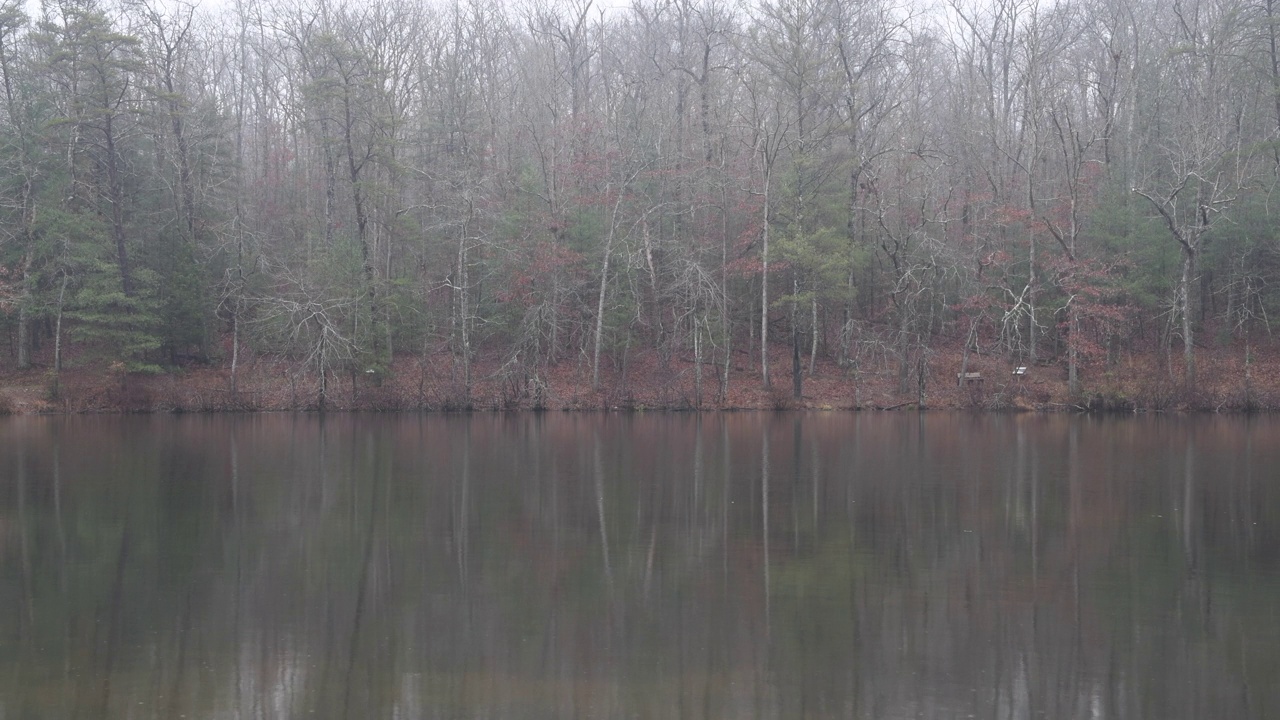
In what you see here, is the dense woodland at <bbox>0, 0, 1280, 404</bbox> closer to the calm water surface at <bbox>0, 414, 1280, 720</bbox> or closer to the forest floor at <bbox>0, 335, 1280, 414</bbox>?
the forest floor at <bbox>0, 335, 1280, 414</bbox>

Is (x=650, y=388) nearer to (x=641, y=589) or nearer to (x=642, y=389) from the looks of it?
(x=642, y=389)

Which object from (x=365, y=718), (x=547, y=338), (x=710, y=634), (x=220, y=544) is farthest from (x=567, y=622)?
(x=547, y=338)

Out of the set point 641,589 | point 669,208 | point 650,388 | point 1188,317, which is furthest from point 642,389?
point 641,589

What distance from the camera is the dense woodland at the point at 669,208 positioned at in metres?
34.5

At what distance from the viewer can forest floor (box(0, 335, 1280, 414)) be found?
33.3 meters

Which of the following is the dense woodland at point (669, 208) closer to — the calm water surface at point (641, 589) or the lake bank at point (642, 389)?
the lake bank at point (642, 389)

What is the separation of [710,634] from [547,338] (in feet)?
93.9

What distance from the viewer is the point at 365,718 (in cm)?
632

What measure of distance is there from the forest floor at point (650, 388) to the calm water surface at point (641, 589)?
588 inches

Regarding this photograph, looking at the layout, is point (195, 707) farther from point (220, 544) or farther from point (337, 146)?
point (337, 146)

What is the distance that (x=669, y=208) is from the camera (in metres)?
39.0

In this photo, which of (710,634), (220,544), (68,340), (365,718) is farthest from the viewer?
(68,340)

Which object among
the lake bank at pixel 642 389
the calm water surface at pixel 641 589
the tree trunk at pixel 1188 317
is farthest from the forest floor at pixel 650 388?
the calm water surface at pixel 641 589

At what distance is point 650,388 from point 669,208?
7333mm
